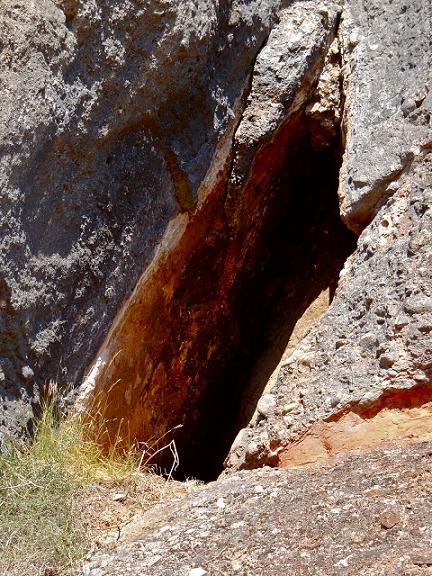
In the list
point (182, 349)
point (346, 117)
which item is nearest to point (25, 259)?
point (182, 349)

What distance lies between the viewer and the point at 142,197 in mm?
3260

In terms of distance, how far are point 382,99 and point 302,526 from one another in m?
1.65

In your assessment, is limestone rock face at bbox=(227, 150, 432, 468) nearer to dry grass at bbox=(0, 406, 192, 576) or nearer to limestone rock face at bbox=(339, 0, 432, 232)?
limestone rock face at bbox=(339, 0, 432, 232)


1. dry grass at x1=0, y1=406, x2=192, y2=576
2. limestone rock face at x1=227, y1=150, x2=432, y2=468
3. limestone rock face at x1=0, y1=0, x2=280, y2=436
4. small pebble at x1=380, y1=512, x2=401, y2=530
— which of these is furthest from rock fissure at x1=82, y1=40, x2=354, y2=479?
small pebble at x1=380, y1=512, x2=401, y2=530

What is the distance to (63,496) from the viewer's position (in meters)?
2.71

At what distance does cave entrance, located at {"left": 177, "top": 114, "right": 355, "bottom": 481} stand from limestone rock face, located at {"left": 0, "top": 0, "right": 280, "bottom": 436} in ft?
1.98

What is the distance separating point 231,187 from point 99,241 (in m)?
0.69

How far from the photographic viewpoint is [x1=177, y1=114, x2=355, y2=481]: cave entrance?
154 inches

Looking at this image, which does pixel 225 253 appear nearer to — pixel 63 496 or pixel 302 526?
pixel 63 496

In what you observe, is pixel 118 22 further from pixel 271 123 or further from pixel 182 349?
pixel 182 349

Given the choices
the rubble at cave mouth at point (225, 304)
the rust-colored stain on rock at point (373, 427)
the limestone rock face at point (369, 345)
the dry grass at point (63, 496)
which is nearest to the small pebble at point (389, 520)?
the rust-colored stain on rock at point (373, 427)

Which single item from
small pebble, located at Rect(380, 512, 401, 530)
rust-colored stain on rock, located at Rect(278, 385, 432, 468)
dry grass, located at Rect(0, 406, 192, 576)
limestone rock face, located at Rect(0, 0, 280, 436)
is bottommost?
dry grass, located at Rect(0, 406, 192, 576)

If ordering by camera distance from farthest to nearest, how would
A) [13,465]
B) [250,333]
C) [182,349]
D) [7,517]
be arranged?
1. [250,333]
2. [182,349]
3. [13,465]
4. [7,517]

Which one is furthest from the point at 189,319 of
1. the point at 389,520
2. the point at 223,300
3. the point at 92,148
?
the point at 389,520
